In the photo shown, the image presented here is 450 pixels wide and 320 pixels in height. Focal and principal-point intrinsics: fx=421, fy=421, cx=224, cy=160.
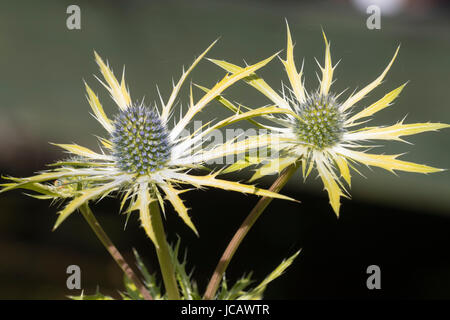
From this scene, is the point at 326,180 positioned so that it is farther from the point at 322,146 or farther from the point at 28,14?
the point at 28,14

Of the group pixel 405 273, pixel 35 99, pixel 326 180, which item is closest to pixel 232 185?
pixel 326 180

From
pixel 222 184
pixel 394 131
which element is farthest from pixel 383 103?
pixel 222 184

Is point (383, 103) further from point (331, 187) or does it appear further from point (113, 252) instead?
point (113, 252)

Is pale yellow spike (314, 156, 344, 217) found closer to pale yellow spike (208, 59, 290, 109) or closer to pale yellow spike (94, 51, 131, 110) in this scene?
pale yellow spike (208, 59, 290, 109)

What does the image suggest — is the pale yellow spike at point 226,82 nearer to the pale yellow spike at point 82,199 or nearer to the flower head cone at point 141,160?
the flower head cone at point 141,160

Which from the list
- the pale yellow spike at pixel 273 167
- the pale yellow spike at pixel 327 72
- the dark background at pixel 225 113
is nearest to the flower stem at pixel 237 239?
the pale yellow spike at pixel 273 167

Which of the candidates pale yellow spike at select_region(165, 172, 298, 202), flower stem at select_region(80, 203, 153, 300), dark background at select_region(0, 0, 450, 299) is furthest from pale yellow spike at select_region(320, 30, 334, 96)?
dark background at select_region(0, 0, 450, 299)
